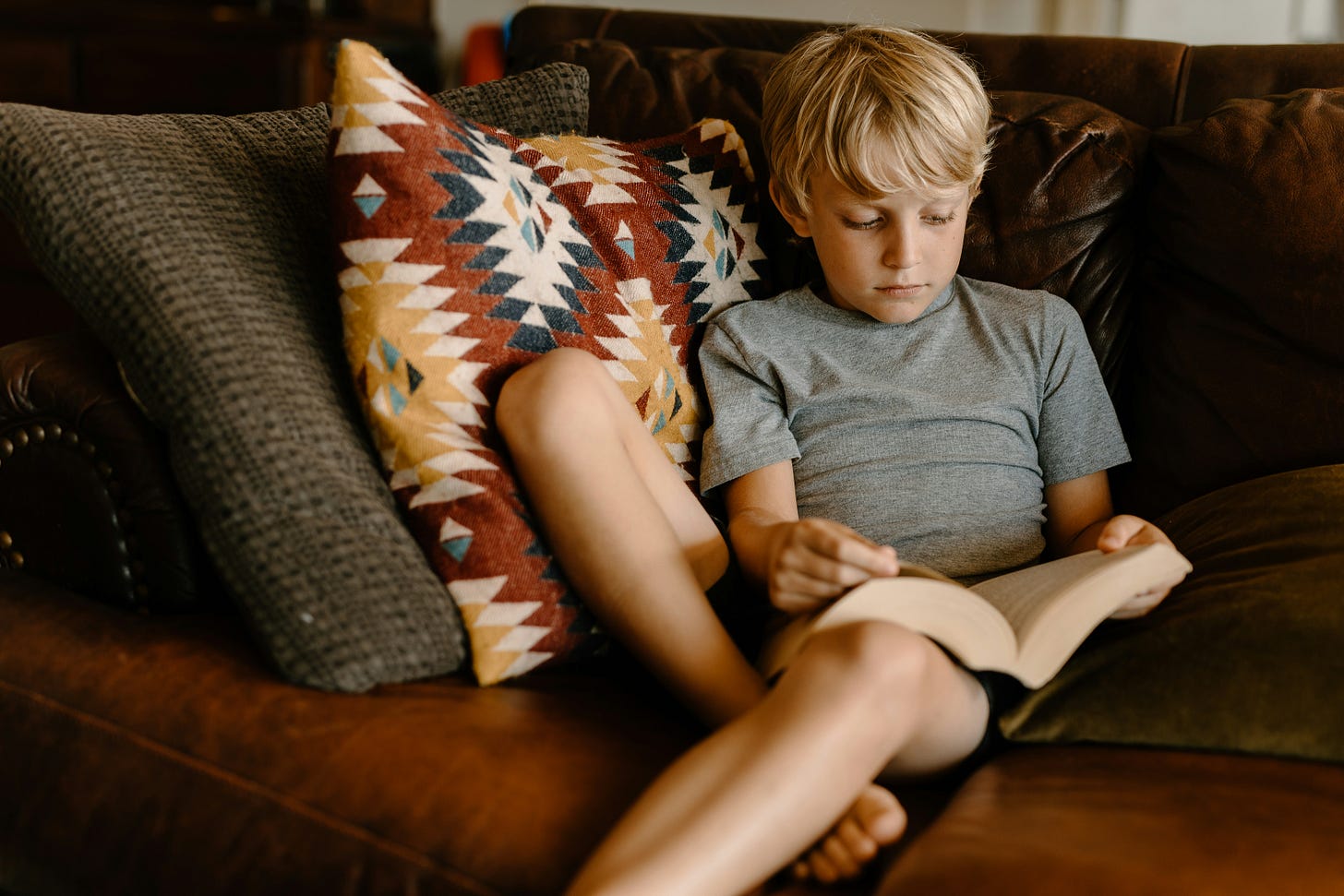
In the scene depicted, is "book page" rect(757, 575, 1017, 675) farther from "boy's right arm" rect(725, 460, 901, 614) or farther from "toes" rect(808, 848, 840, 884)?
"toes" rect(808, 848, 840, 884)

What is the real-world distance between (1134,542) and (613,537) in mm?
426

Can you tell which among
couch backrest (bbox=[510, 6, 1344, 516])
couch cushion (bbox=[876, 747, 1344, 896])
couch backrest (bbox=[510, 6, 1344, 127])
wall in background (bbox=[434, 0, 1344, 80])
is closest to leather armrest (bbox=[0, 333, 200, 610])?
couch cushion (bbox=[876, 747, 1344, 896])

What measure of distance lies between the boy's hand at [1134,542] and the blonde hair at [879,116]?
0.36m

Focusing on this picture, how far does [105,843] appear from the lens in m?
0.81

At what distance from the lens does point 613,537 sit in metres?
0.87

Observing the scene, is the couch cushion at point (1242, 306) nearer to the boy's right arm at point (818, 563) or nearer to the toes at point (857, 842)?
the boy's right arm at point (818, 563)

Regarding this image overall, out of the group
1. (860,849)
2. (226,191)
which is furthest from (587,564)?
(226,191)

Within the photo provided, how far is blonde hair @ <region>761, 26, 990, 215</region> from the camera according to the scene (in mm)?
1093

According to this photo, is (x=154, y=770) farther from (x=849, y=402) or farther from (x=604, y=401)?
(x=849, y=402)

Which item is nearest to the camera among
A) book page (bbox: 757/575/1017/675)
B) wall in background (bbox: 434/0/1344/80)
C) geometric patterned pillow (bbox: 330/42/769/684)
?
book page (bbox: 757/575/1017/675)

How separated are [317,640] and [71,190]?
0.39m

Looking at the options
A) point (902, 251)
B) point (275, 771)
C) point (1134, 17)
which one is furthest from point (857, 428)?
point (1134, 17)

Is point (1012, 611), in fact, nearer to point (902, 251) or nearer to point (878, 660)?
point (878, 660)

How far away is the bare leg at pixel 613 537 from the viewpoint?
0.87m
